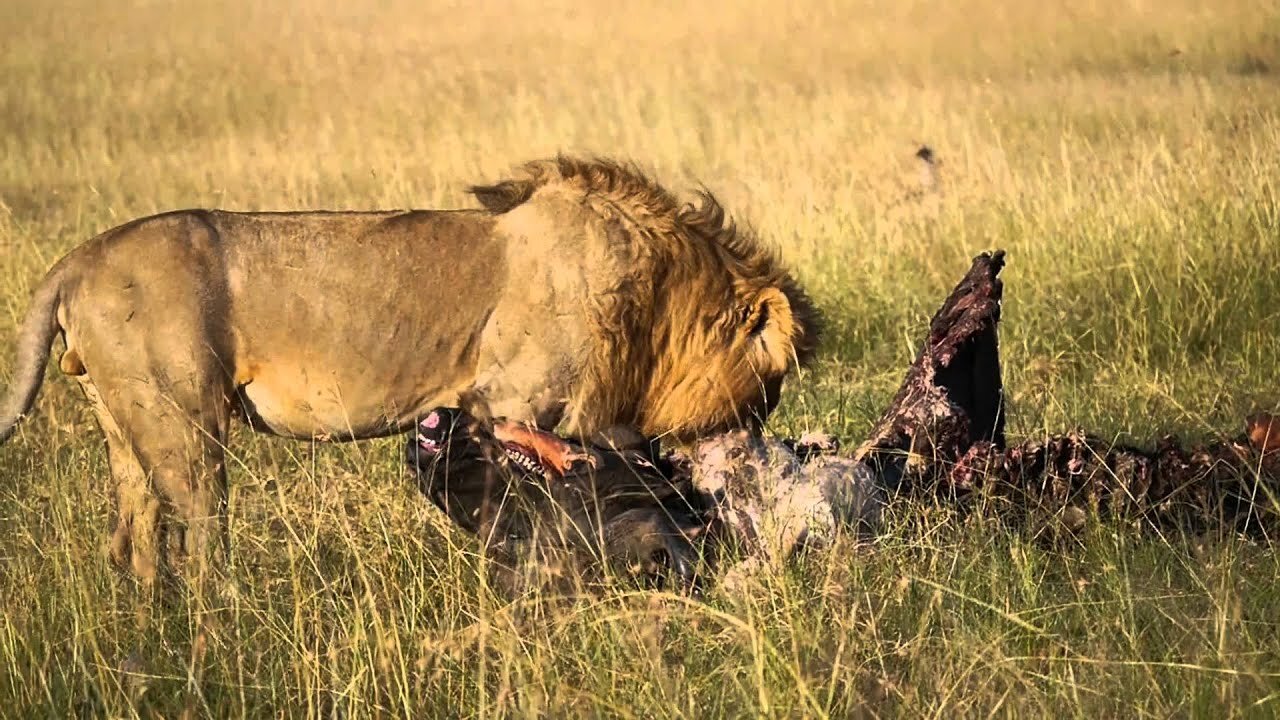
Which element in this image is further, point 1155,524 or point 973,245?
point 973,245

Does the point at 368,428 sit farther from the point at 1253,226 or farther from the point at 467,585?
the point at 1253,226

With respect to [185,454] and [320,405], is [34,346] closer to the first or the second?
[185,454]

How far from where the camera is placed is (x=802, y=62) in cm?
2088

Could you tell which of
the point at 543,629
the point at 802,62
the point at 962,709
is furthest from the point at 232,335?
the point at 802,62

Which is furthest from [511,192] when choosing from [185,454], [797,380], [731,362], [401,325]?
[797,380]

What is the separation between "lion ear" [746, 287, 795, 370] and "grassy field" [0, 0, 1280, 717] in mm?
902

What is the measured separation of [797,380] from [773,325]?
Answer: 1109 millimetres

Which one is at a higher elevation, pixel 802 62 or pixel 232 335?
pixel 232 335

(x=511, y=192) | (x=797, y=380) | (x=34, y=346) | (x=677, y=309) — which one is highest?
(x=511, y=192)

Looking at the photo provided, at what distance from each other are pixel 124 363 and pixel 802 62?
16.6 m

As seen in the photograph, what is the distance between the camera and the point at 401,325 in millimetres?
5270

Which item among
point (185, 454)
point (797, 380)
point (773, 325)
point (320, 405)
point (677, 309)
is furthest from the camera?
point (797, 380)

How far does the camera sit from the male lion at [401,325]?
500 centimetres

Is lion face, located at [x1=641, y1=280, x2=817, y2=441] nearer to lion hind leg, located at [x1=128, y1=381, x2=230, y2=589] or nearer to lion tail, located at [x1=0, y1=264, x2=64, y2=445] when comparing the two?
lion hind leg, located at [x1=128, y1=381, x2=230, y2=589]
